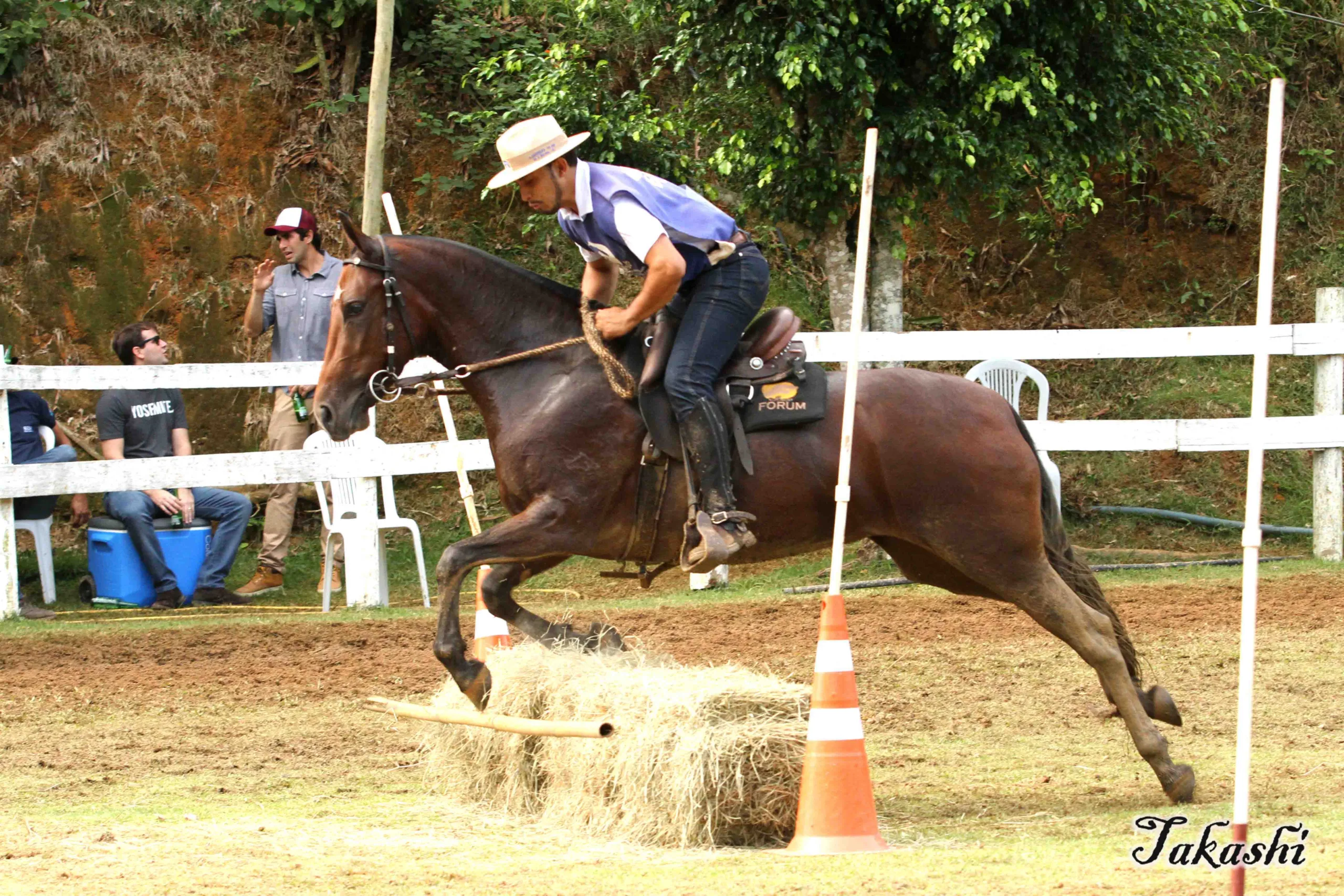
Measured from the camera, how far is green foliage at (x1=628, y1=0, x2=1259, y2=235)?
453 inches

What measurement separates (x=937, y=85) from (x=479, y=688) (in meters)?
7.65

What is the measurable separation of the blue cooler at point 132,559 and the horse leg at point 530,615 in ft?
18.5

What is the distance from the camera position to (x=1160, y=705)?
6270mm

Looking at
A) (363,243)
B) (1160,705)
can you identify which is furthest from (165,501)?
(1160,705)

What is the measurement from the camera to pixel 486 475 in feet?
49.1

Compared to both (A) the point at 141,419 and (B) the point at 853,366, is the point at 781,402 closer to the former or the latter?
(B) the point at 853,366

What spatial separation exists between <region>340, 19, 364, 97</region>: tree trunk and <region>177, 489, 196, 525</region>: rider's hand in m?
6.71

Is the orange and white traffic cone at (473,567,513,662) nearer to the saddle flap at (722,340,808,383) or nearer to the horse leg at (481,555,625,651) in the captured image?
the horse leg at (481,555,625,651)

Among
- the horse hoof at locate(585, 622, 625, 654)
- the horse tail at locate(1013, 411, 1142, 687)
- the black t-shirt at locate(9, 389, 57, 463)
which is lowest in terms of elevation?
the horse hoof at locate(585, 622, 625, 654)

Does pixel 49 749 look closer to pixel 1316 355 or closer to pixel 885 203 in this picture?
pixel 885 203

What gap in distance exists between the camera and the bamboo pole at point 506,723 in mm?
5328

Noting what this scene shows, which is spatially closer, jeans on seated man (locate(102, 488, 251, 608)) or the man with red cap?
→ jeans on seated man (locate(102, 488, 251, 608))

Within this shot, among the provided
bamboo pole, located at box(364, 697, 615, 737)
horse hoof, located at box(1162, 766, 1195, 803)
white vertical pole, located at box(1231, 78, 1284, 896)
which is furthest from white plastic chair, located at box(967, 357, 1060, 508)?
white vertical pole, located at box(1231, 78, 1284, 896)

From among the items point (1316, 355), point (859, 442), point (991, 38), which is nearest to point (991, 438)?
point (859, 442)
